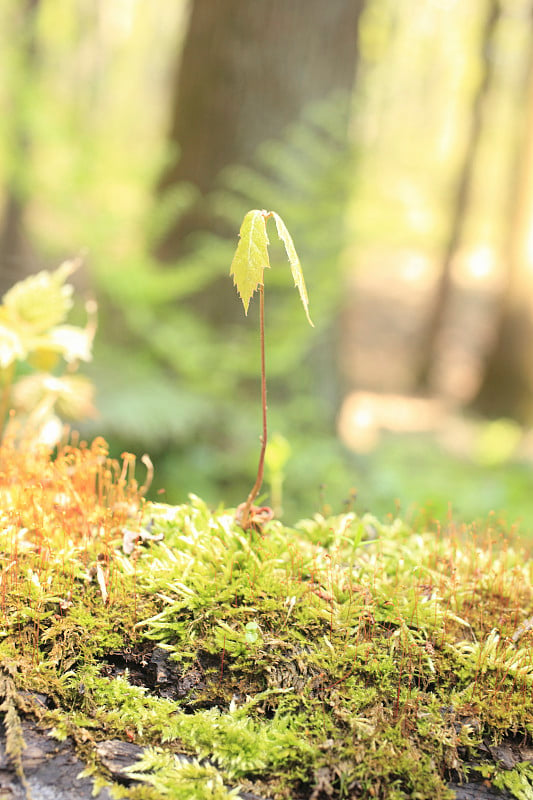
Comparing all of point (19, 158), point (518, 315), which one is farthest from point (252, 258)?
point (518, 315)

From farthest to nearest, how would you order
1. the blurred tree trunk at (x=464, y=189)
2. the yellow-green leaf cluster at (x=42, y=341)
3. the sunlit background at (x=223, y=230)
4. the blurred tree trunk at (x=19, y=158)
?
the blurred tree trunk at (x=464, y=189), the blurred tree trunk at (x=19, y=158), the sunlit background at (x=223, y=230), the yellow-green leaf cluster at (x=42, y=341)

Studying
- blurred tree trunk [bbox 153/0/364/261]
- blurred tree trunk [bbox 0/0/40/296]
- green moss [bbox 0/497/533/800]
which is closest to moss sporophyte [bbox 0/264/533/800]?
green moss [bbox 0/497/533/800]

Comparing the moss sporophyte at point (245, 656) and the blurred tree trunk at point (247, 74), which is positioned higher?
the blurred tree trunk at point (247, 74)

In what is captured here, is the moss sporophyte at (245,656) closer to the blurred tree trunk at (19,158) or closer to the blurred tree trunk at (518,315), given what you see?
the blurred tree trunk at (19,158)

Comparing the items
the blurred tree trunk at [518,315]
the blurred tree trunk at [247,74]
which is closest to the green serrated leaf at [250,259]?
the blurred tree trunk at [247,74]

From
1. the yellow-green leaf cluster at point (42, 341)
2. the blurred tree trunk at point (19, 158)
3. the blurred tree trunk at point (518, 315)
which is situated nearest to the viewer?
the yellow-green leaf cluster at point (42, 341)

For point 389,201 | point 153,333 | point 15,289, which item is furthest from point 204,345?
point 15,289

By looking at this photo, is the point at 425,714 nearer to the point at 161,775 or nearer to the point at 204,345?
the point at 161,775
